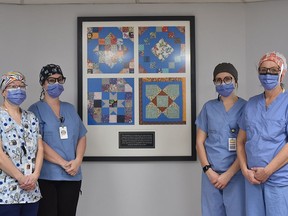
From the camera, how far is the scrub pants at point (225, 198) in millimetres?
2178

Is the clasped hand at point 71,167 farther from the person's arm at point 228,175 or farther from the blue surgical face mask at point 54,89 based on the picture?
the person's arm at point 228,175

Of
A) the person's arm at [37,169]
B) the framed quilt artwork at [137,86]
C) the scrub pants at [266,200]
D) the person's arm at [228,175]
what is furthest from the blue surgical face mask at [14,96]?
the scrub pants at [266,200]

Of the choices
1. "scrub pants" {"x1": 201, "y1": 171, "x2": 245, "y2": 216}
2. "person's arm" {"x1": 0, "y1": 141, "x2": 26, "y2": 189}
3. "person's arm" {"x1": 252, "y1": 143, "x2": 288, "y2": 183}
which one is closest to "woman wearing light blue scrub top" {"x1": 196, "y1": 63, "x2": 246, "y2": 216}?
"scrub pants" {"x1": 201, "y1": 171, "x2": 245, "y2": 216}

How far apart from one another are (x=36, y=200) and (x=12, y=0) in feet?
5.43

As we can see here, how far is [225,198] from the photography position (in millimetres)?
2219

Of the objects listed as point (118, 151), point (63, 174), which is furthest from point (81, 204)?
point (63, 174)

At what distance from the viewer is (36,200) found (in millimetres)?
2078

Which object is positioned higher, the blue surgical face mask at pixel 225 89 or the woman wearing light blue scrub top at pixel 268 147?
the blue surgical face mask at pixel 225 89

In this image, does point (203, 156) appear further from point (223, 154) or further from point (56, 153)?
point (56, 153)

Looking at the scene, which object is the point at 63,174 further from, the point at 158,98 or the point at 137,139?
the point at 158,98

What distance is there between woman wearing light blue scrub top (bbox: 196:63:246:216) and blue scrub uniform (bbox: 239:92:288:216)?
6.8 inches

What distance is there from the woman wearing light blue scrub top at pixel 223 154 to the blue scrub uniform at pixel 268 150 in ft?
0.57

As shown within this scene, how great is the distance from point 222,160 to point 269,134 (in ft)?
1.27

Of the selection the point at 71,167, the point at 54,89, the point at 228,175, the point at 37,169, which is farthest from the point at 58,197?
the point at 228,175
